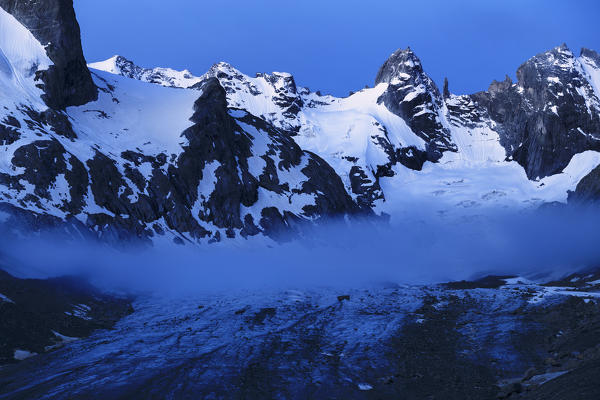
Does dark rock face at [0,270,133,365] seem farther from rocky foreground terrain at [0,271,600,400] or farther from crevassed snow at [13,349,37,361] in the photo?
rocky foreground terrain at [0,271,600,400]

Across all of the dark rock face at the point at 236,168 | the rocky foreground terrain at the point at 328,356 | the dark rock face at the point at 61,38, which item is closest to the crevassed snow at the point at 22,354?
the rocky foreground terrain at the point at 328,356

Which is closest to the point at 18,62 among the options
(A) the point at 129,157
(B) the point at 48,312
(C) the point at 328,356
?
(A) the point at 129,157

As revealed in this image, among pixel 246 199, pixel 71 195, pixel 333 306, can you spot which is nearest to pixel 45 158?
pixel 71 195

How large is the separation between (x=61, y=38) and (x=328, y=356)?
13450 centimetres

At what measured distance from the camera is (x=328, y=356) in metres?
36.6

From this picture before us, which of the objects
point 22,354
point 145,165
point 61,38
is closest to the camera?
point 22,354

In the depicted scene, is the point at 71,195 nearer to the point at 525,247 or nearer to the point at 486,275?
the point at 486,275

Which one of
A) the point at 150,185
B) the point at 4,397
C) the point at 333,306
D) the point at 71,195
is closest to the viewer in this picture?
the point at 4,397

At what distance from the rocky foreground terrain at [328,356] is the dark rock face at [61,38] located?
335ft

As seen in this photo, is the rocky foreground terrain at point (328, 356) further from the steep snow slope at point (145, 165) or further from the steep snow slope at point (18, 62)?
the steep snow slope at point (18, 62)

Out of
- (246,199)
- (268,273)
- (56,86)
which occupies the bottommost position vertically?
(268,273)

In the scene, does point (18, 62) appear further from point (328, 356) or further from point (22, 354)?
point (328, 356)

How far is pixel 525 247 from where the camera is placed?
198125mm

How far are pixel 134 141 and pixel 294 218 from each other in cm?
4939
